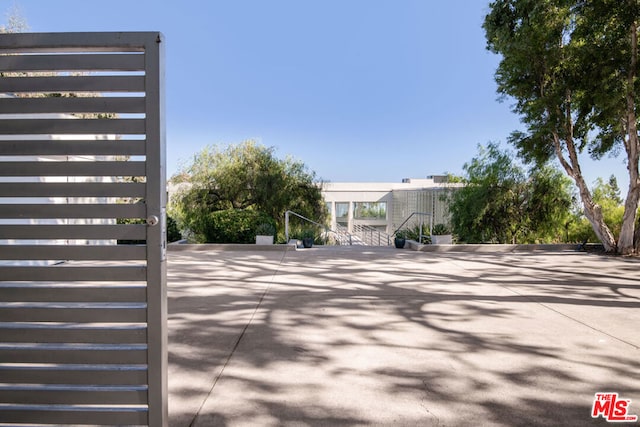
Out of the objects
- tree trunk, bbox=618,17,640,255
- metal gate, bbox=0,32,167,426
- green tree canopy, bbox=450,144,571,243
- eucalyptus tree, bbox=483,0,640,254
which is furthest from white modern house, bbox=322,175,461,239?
metal gate, bbox=0,32,167,426

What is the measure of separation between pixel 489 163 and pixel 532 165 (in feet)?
3.78

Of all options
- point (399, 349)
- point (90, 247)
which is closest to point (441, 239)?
point (399, 349)

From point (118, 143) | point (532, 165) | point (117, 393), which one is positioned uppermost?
point (532, 165)

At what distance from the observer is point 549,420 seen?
2.01m

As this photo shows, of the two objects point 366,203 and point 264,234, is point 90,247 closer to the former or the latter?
point 264,234

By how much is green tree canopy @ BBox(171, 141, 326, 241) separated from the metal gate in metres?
10.8

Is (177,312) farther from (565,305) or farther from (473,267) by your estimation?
(473,267)

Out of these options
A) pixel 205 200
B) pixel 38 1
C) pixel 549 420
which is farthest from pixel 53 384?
pixel 38 1

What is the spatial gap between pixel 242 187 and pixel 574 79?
9.36 metres

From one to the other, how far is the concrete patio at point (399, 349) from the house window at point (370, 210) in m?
24.3

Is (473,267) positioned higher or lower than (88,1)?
lower

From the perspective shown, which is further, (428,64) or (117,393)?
(428,64)

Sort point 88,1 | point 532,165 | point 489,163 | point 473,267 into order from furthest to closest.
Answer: point 88,1 < point 489,163 < point 532,165 < point 473,267

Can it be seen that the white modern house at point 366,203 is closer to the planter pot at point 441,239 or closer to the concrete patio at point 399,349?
the planter pot at point 441,239
